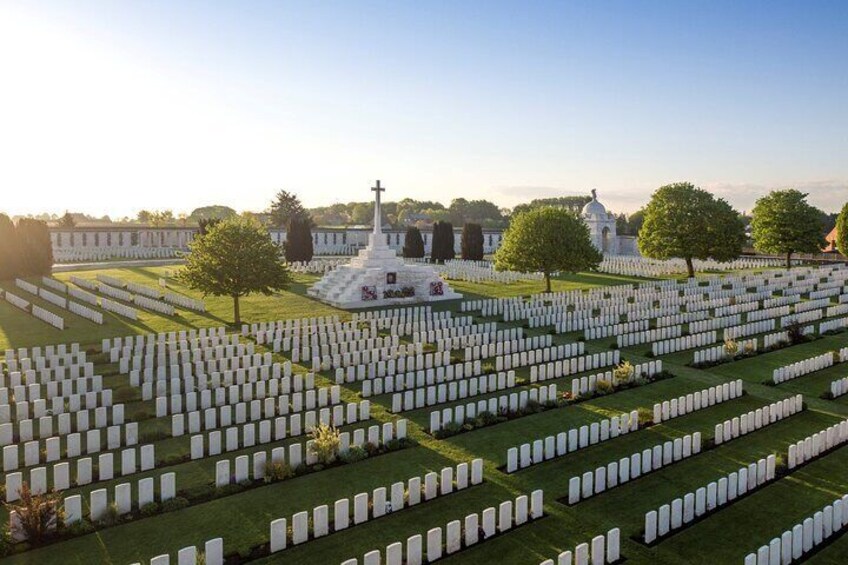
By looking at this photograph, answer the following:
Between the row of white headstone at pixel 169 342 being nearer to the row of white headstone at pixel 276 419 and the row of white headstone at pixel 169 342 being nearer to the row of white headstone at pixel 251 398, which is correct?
the row of white headstone at pixel 251 398

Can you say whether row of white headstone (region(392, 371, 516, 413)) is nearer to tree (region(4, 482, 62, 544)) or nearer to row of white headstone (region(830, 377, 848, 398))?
tree (region(4, 482, 62, 544))

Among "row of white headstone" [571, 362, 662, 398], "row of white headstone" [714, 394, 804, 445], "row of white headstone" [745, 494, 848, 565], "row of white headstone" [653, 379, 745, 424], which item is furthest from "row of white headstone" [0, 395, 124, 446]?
"row of white headstone" [714, 394, 804, 445]

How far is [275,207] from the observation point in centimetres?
9194

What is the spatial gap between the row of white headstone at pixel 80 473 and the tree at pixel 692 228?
43.6 meters

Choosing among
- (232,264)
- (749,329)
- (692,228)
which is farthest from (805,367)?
(692,228)

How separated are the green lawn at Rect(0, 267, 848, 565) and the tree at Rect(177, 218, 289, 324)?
31.4 feet

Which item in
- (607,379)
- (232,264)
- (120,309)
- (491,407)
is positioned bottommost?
(491,407)

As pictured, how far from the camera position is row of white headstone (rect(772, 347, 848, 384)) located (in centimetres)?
1955

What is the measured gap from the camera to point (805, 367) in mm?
20484

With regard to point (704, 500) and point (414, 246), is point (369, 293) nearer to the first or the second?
point (704, 500)

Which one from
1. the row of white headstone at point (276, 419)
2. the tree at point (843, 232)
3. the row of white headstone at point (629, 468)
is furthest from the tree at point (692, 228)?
the row of white headstone at point (276, 419)

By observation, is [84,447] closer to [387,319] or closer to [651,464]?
[651,464]

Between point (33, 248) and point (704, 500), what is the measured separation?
1828 inches

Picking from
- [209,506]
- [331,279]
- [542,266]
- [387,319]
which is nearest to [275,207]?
[331,279]
